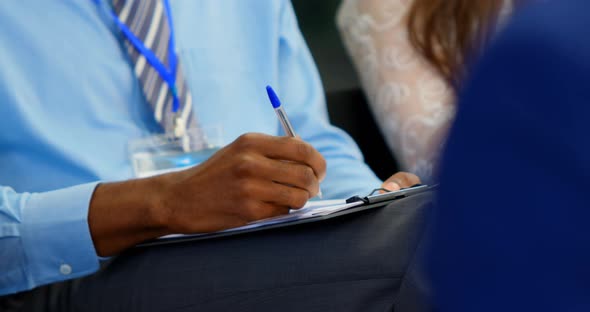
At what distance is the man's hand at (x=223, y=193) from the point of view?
2.87 ft

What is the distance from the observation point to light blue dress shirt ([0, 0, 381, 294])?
94 centimetres

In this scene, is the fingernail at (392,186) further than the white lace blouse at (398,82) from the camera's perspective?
No

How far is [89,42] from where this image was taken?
1.19 m

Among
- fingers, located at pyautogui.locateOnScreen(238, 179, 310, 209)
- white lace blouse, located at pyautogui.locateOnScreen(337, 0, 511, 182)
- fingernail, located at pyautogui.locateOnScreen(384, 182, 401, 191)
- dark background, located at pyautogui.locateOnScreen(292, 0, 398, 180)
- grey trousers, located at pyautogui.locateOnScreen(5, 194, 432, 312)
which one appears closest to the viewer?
grey trousers, located at pyautogui.locateOnScreen(5, 194, 432, 312)

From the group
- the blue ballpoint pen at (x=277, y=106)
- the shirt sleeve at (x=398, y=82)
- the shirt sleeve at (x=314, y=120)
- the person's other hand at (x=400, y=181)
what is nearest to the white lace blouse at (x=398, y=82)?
the shirt sleeve at (x=398, y=82)

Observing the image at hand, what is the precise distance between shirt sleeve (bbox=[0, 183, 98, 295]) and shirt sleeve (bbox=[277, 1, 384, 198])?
0.48 m

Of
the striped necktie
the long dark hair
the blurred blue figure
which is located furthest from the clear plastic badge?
the blurred blue figure

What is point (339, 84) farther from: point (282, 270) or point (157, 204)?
point (282, 270)

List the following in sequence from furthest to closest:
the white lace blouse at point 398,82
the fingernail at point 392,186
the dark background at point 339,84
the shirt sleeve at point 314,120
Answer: the dark background at point 339,84, the white lace blouse at point 398,82, the shirt sleeve at point 314,120, the fingernail at point 392,186

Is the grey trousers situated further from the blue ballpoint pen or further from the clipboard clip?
the blue ballpoint pen

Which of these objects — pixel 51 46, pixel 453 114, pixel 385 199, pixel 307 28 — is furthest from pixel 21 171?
pixel 307 28

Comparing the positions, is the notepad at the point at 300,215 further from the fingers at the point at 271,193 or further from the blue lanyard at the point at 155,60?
the blue lanyard at the point at 155,60

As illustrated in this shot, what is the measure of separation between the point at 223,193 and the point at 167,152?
1.17 ft

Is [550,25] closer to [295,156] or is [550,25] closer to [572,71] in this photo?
[572,71]
